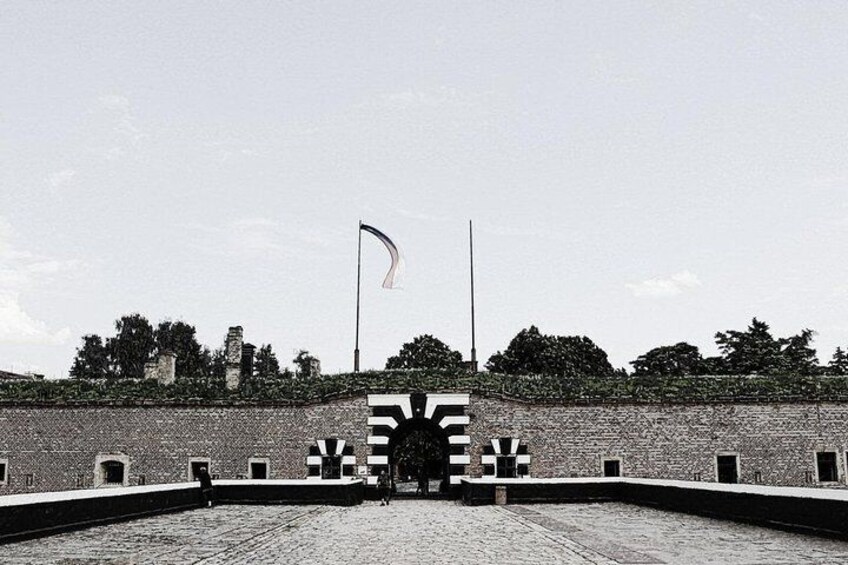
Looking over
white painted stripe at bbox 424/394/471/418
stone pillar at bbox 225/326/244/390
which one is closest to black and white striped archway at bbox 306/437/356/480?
white painted stripe at bbox 424/394/471/418

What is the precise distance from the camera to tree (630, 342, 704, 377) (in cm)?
7406

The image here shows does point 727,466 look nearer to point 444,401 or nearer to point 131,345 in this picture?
point 444,401

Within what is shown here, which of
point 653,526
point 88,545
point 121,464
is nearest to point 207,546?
point 88,545

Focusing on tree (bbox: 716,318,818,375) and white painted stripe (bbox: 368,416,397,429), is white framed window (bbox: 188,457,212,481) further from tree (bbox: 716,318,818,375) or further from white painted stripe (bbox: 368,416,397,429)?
tree (bbox: 716,318,818,375)

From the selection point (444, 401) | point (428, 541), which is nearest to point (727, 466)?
point (444, 401)

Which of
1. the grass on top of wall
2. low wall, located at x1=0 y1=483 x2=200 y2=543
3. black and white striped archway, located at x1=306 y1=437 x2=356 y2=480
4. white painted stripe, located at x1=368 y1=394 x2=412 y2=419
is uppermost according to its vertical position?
the grass on top of wall

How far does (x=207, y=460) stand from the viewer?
104ft

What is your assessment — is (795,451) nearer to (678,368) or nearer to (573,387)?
(573,387)

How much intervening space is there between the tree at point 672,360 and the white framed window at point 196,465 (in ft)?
165

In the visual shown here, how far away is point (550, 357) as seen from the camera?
71.1m

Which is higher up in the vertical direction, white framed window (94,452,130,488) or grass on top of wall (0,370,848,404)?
grass on top of wall (0,370,848,404)

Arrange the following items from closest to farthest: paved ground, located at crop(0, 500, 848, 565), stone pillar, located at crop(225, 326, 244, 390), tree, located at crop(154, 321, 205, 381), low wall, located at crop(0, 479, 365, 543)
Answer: paved ground, located at crop(0, 500, 848, 565) → low wall, located at crop(0, 479, 365, 543) → stone pillar, located at crop(225, 326, 244, 390) → tree, located at crop(154, 321, 205, 381)

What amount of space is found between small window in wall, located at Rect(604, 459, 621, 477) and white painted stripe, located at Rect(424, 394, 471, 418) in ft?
18.3

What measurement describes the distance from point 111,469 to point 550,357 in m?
44.7
